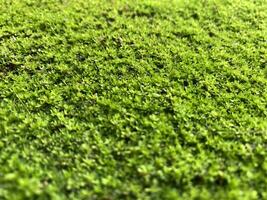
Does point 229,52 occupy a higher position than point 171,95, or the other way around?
point 229,52

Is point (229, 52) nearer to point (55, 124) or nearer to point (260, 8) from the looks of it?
point (260, 8)

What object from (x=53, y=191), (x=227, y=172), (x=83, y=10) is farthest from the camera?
(x=83, y=10)

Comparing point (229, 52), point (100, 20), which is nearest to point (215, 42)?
point (229, 52)

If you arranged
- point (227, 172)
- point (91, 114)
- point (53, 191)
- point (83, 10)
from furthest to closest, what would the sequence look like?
point (83, 10) → point (91, 114) → point (227, 172) → point (53, 191)

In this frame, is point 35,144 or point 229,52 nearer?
point 35,144

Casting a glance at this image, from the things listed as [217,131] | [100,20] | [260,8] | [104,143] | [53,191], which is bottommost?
[53,191]

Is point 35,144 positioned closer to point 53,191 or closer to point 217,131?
point 53,191
